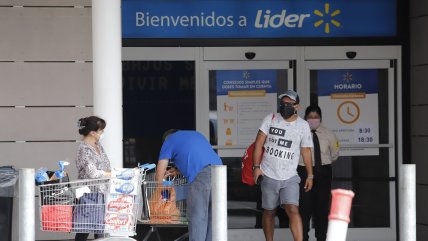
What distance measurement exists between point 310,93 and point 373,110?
0.87m

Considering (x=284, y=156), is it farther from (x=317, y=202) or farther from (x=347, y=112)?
(x=347, y=112)

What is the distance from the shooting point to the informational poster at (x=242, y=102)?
11562mm

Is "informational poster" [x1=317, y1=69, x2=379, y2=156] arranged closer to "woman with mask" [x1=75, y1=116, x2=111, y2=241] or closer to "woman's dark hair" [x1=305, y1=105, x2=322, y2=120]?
"woman's dark hair" [x1=305, y1=105, x2=322, y2=120]

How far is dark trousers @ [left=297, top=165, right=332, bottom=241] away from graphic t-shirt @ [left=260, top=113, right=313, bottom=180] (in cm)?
125

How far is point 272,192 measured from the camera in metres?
9.45

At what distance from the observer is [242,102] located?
1159cm

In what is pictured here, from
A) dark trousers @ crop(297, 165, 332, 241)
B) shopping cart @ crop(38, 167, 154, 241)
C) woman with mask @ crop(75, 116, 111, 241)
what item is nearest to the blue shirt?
woman with mask @ crop(75, 116, 111, 241)

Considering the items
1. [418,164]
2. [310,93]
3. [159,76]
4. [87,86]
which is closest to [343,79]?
[310,93]

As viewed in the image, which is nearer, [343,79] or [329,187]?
[329,187]

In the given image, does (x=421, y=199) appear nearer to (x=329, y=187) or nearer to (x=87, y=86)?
(x=329, y=187)

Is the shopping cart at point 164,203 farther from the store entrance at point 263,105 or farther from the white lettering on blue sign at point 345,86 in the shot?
the white lettering on blue sign at point 345,86

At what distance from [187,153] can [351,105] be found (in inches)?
153

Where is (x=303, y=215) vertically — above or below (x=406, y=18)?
below

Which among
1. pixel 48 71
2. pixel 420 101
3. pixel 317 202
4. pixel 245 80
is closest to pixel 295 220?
pixel 317 202
